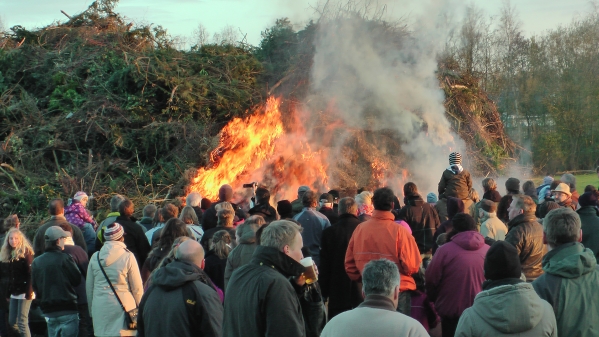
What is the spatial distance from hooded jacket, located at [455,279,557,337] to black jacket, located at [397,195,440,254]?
5065mm

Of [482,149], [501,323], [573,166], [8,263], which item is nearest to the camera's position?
[501,323]

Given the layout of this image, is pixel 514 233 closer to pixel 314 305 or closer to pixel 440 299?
pixel 440 299

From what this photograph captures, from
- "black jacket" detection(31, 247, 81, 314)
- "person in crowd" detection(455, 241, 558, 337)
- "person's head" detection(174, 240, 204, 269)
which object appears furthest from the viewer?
"black jacket" detection(31, 247, 81, 314)

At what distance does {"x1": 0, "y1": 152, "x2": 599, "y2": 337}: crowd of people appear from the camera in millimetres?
3986

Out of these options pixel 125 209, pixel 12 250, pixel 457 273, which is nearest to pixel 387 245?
pixel 457 273

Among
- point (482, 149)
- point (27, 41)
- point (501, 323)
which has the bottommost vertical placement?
point (501, 323)

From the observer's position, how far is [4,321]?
332 inches

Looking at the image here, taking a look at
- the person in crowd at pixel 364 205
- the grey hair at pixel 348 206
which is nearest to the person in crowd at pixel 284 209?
the person in crowd at pixel 364 205

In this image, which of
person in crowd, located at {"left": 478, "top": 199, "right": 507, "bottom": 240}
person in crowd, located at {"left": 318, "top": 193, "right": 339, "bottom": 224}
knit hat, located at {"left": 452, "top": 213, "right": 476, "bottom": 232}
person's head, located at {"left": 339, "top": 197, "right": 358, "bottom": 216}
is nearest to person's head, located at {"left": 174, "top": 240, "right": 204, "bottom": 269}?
knit hat, located at {"left": 452, "top": 213, "right": 476, "bottom": 232}

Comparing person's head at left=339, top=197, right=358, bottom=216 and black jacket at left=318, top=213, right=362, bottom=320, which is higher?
person's head at left=339, top=197, right=358, bottom=216

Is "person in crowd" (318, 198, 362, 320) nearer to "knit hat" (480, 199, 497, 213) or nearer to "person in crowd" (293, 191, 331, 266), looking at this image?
"person in crowd" (293, 191, 331, 266)

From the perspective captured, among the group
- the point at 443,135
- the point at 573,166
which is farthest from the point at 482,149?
the point at 573,166

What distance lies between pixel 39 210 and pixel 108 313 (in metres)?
7.92

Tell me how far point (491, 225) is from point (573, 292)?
3.42 m
